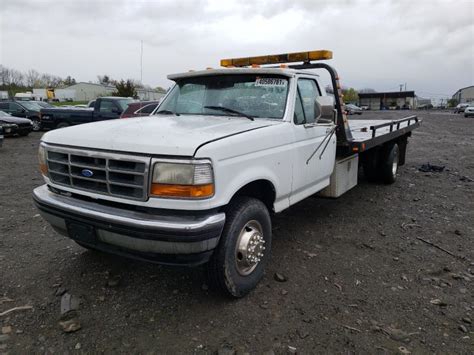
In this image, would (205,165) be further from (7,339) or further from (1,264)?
(1,264)

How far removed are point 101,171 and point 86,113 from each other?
13.7 m

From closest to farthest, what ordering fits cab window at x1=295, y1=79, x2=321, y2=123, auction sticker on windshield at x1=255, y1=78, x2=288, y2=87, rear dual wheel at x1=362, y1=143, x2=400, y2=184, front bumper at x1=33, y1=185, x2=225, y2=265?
front bumper at x1=33, y1=185, x2=225, y2=265 → auction sticker on windshield at x1=255, y1=78, x2=288, y2=87 → cab window at x1=295, y1=79, x2=321, y2=123 → rear dual wheel at x1=362, y1=143, x2=400, y2=184

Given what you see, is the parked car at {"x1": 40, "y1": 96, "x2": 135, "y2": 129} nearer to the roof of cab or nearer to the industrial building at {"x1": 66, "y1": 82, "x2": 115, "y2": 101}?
the roof of cab

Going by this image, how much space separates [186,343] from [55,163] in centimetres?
191

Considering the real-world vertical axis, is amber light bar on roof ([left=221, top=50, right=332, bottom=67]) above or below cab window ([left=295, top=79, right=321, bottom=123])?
above

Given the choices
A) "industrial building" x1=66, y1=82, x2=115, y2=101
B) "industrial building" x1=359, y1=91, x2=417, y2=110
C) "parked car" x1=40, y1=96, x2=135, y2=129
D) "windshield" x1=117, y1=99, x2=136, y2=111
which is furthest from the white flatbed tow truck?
"industrial building" x1=66, y1=82, x2=115, y2=101

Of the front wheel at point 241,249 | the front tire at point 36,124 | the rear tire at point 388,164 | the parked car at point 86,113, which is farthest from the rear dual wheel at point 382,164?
the front tire at point 36,124

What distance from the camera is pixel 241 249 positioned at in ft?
10.4

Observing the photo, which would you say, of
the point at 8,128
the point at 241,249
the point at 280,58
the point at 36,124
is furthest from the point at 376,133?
the point at 36,124

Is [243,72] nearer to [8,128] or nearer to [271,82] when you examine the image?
[271,82]

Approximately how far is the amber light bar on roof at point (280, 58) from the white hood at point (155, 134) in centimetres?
167

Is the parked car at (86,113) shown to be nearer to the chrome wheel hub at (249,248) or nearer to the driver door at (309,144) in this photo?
the driver door at (309,144)

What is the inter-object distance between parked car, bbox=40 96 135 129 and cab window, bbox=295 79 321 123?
34.6ft

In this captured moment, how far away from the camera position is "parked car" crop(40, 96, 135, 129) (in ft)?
45.5
